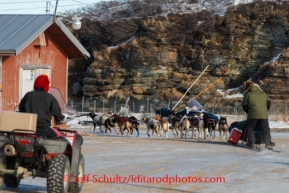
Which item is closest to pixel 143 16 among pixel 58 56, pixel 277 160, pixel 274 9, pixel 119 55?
pixel 119 55

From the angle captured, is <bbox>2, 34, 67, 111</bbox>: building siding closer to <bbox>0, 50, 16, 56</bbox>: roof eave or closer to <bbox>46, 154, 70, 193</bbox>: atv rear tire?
<bbox>0, 50, 16, 56</bbox>: roof eave

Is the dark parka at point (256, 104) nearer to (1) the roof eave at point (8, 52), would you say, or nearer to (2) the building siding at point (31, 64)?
(1) the roof eave at point (8, 52)

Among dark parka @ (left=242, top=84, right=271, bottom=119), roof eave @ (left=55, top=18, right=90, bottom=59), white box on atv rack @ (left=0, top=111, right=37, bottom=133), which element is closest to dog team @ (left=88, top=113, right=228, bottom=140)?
roof eave @ (left=55, top=18, right=90, bottom=59)

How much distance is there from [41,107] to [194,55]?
51226mm

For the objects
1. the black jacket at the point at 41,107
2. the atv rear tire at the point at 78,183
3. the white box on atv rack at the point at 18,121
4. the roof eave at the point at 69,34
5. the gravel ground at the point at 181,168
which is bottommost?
the gravel ground at the point at 181,168

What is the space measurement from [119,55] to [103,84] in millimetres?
3375

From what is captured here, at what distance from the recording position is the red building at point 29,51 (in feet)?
80.4

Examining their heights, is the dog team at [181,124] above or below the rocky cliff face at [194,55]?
below

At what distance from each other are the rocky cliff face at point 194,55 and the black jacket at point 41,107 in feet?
157

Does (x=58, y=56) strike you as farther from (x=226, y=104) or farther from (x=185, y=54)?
(x=185, y=54)

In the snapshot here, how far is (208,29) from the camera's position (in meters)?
60.7

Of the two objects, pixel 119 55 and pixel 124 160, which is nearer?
pixel 124 160

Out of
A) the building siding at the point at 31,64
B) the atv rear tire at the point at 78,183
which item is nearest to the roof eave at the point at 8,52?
the building siding at the point at 31,64

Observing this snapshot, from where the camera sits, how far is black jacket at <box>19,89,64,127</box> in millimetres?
9633
